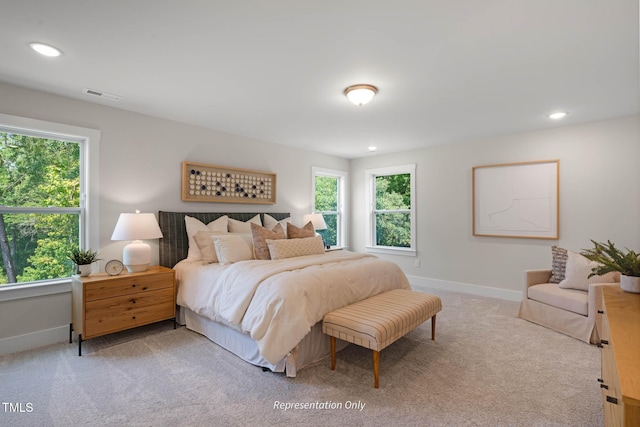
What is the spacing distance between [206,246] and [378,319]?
208cm

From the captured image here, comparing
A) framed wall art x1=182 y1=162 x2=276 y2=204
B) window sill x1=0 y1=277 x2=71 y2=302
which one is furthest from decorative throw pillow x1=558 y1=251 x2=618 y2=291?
window sill x1=0 y1=277 x2=71 y2=302

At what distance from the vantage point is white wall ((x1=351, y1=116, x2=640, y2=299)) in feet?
11.6

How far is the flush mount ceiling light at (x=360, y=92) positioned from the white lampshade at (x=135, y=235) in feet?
7.60

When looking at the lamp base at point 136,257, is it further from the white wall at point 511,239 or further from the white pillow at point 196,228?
the white wall at point 511,239

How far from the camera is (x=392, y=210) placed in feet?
18.5

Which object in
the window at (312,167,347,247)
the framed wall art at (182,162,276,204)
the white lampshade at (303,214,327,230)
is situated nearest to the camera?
the framed wall art at (182,162,276,204)

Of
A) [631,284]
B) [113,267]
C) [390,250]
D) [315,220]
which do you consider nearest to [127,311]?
[113,267]

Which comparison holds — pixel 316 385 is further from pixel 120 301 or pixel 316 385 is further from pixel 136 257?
pixel 136 257

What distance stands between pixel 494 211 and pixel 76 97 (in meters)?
5.20

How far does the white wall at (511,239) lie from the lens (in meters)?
3.54

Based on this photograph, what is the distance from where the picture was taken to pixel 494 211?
14.5 ft

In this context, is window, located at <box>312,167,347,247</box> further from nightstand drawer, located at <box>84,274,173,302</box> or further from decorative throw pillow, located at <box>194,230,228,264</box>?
nightstand drawer, located at <box>84,274,173,302</box>

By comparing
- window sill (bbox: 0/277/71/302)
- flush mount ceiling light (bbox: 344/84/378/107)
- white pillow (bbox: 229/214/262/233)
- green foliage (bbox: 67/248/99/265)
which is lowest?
window sill (bbox: 0/277/71/302)

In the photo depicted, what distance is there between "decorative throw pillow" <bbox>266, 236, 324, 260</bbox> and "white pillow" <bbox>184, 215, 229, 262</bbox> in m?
0.82
